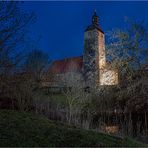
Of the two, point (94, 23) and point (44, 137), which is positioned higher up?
point (94, 23)

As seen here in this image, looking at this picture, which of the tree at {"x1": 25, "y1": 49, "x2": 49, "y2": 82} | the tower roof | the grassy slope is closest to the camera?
the grassy slope

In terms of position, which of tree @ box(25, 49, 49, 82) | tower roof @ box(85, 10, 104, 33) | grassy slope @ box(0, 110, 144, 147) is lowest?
grassy slope @ box(0, 110, 144, 147)

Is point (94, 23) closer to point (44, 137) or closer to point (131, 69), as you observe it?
point (131, 69)

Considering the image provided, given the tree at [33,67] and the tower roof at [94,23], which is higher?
the tower roof at [94,23]

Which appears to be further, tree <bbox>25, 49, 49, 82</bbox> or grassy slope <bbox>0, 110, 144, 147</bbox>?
tree <bbox>25, 49, 49, 82</bbox>

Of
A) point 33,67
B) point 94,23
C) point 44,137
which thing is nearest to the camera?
point 44,137

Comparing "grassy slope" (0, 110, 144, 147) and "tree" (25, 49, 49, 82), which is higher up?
"tree" (25, 49, 49, 82)

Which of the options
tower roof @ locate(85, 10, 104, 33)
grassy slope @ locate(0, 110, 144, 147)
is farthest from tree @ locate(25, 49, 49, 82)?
tower roof @ locate(85, 10, 104, 33)

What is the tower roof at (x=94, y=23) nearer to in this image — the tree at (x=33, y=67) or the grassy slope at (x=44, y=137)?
the tree at (x=33, y=67)

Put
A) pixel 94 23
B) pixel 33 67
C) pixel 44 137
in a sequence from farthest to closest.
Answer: pixel 94 23 < pixel 33 67 < pixel 44 137

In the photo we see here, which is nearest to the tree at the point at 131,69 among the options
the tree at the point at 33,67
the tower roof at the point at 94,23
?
the tree at the point at 33,67

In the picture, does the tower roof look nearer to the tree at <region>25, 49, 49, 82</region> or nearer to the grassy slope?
the tree at <region>25, 49, 49, 82</region>

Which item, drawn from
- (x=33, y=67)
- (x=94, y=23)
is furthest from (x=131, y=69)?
(x=94, y=23)

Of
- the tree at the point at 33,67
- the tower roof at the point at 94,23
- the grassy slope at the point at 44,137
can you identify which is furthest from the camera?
the tower roof at the point at 94,23
